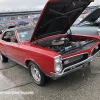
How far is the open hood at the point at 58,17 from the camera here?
281 centimetres

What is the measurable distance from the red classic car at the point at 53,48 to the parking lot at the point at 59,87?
0.27 m

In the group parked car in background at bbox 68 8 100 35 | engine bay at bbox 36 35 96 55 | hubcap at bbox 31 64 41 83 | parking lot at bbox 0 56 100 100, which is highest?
parked car in background at bbox 68 8 100 35

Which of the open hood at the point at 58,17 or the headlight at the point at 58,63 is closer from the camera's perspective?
the headlight at the point at 58,63

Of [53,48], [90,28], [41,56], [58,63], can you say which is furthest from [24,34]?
[90,28]

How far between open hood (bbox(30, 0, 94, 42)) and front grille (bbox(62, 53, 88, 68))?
108 cm

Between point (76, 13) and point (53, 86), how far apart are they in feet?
8.08

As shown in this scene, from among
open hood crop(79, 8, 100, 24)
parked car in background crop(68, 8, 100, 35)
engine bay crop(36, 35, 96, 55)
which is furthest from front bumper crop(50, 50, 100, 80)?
open hood crop(79, 8, 100, 24)

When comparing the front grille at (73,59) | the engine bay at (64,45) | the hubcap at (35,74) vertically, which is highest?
the engine bay at (64,45)

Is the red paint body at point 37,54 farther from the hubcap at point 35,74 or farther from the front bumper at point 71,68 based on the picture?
the hubcap at point 35,74

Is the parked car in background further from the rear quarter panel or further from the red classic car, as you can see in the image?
the rear quarter panel

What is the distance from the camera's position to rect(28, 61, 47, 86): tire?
272 cm

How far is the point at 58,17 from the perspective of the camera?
11.2ft

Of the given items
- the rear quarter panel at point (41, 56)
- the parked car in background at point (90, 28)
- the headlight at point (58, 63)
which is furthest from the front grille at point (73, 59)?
the parked car in background at point (90, 28)

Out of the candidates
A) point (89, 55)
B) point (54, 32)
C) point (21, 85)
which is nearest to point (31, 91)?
point (21, 85)
